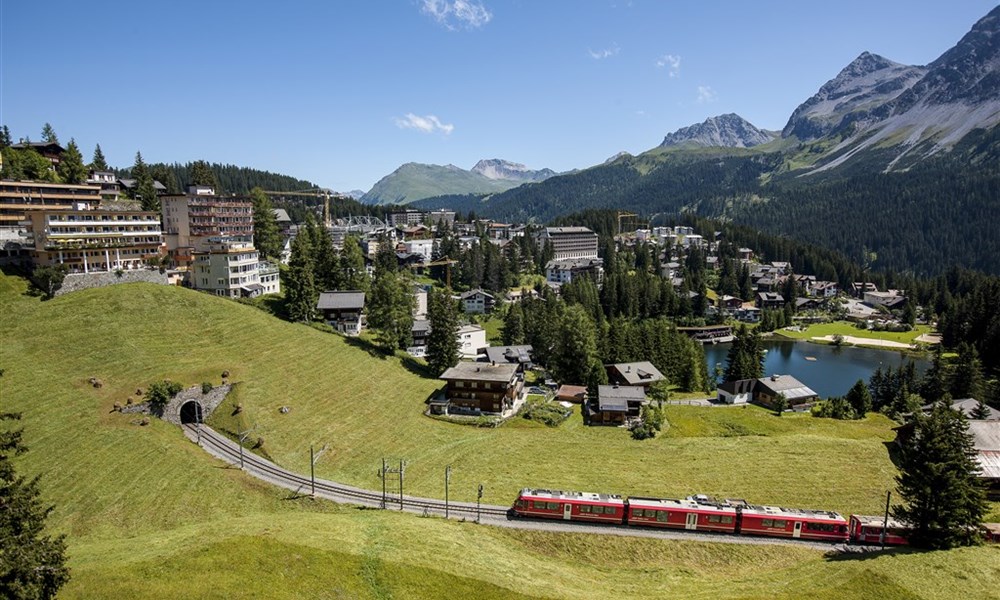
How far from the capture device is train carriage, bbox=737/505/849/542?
38.4 meters

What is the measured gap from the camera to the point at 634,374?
76688mm

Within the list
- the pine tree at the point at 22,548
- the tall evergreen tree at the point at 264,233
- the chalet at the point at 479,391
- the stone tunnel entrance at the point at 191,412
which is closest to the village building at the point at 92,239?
the tall evergreen tree at the point at 264,233

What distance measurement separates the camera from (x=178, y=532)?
34.0 meters

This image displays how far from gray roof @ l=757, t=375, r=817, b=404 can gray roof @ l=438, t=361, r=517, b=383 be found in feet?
131

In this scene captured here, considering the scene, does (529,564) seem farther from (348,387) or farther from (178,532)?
(348,387)

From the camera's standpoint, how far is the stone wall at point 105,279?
A: 210ft

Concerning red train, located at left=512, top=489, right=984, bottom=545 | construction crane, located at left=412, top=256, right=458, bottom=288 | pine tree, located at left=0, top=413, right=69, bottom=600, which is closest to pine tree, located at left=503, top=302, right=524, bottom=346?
construction crane, located at left=412, top=256, right=458, bottom=288

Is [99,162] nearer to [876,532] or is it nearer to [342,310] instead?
[342,310]

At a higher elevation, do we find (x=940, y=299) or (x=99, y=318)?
(x=99, y=318)

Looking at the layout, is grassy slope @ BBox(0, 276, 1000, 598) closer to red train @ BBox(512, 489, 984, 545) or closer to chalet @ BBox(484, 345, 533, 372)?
red train @ BBox(512, 489, 984, 545)

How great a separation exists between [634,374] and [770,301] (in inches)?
4468

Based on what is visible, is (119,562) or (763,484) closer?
(119,562)

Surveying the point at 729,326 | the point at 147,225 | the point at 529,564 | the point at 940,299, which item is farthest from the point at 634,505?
the point at 940,299

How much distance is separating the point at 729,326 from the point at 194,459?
450 feet
